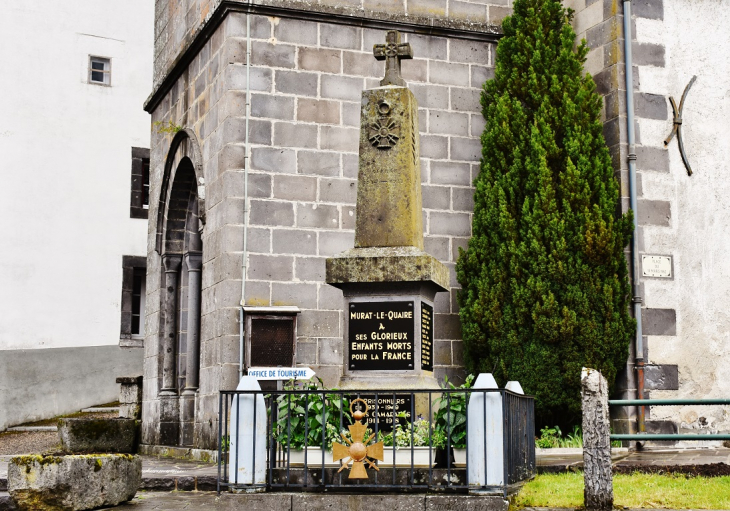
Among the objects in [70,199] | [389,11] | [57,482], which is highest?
[389,11]

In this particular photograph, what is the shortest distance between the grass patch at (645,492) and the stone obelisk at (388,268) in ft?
4.20

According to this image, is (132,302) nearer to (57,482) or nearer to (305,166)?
(305,166)

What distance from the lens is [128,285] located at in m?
21.6

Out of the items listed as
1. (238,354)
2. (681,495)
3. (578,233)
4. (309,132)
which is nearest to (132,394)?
(238,354)

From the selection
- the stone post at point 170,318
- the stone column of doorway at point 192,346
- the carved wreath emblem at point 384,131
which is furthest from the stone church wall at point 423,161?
the carved wreath emblem at point 384,131

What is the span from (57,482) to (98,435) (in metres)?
6.06

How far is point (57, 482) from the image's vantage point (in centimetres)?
827

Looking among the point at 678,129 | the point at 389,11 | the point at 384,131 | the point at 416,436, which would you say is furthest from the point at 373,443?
the point at 389,11

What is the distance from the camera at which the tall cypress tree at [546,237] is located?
11852 millimetres

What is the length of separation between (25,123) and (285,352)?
11.3 meters

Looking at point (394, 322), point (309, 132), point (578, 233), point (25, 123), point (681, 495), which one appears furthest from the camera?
point (25, 123)

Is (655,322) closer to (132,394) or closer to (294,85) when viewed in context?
(294,85)

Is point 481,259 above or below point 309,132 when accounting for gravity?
below

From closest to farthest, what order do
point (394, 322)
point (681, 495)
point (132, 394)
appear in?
point (681, 495)
point (394, 322)
point (132, 394)
